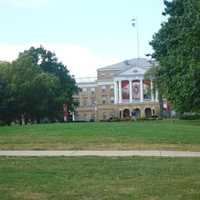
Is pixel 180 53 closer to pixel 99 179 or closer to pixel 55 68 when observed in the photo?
pixel 99 179

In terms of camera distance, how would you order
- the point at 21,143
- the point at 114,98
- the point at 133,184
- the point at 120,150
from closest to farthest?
the point at 133,184
the point at 120,150
the point at 21,143
the point at 114,98

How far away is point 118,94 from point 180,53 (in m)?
106

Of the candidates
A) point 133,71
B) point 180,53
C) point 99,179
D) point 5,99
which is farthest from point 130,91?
point 99,179

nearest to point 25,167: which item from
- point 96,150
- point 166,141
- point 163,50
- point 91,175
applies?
point 91,175

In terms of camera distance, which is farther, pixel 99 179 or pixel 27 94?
pixel 27 94

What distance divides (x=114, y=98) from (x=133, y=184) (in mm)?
142195

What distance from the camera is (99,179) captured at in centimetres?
1114

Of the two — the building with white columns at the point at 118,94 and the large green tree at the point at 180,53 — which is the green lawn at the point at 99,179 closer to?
the large green tree at the point at 180,53

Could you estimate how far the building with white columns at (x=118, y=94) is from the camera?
14375 cm

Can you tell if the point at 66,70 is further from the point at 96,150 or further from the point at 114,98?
the point at 96,150

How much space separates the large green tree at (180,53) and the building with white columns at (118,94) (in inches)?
3108

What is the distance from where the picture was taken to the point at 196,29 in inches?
1246

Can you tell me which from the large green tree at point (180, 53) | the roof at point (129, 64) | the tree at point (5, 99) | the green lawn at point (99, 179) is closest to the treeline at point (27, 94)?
the tree at point (5, 99)

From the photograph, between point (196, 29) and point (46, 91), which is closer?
point (196, 29)
